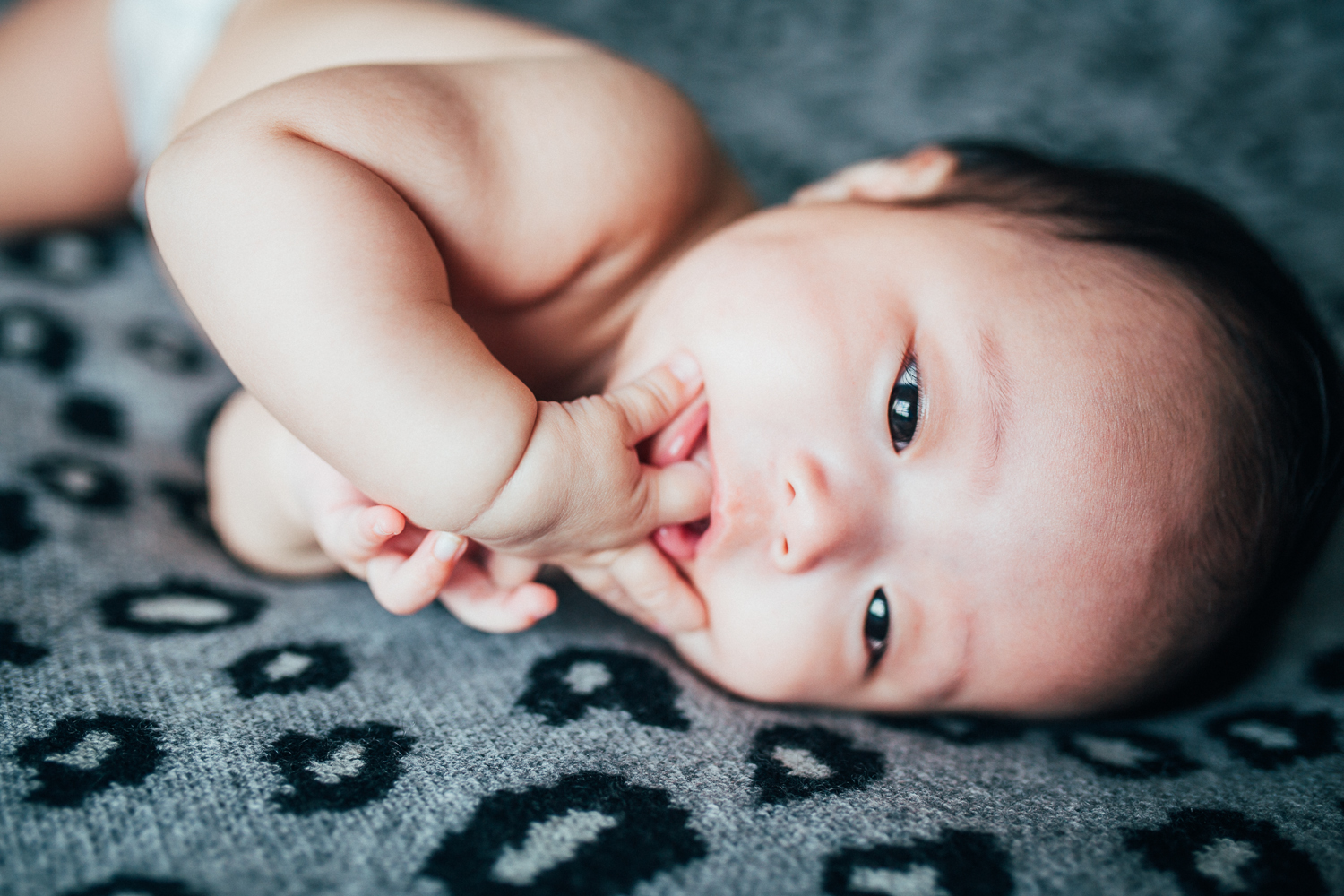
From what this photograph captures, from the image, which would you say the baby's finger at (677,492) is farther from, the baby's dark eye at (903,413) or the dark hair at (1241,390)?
the dark hair at (1241,390)

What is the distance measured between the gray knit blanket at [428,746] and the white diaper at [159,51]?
0.23 meters

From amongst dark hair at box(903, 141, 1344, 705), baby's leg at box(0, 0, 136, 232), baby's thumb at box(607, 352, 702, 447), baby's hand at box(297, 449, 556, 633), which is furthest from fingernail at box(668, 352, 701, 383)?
baby's leg at box(0, 0, 136, 232)

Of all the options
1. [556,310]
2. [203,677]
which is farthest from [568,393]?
[203,677]

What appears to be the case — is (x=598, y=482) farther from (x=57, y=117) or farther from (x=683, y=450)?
(x=57, y=117)

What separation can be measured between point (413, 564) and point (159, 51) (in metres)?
0.98

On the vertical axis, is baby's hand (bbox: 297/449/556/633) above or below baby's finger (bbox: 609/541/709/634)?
below

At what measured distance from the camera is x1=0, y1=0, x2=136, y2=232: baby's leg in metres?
1.30

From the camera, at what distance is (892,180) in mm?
1053

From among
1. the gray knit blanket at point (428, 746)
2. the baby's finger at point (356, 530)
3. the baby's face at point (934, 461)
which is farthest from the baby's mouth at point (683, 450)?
the baby's finger at point (356, 530)

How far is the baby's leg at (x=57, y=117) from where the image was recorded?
51.2 inches

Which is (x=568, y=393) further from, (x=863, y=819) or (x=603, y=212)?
(x=863, y=819)

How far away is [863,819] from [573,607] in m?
0.41

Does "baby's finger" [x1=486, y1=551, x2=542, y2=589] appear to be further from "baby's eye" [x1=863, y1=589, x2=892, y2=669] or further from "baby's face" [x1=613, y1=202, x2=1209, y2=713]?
"baby's eye" [x1=863, y1=589, x2=892, y2=669]

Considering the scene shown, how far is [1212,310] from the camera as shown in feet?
2.74
